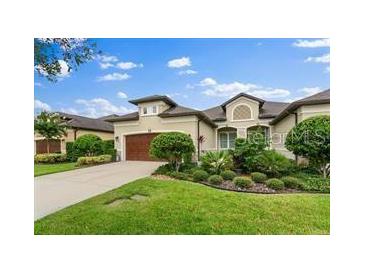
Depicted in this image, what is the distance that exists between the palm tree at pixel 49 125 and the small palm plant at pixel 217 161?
12.4 ft

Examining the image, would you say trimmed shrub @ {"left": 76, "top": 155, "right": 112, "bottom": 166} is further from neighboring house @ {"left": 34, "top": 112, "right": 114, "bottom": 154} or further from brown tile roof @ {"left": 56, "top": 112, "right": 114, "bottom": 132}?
brown tile roof @ {"left": 56, "top": 112, "right": 114, "bottom": 132}

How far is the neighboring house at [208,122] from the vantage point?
243 inches

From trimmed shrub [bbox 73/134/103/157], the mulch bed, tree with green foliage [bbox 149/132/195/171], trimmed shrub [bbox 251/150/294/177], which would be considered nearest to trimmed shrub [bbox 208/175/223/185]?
the mulch bed

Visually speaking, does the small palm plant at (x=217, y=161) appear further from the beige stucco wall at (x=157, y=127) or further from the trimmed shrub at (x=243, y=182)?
the trimmed shrub at (x=243, y=182)

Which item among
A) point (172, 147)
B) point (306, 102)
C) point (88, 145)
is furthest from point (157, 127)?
point (306, 102)

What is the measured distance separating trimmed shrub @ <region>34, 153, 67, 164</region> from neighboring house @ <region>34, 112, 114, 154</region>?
102 millimetres

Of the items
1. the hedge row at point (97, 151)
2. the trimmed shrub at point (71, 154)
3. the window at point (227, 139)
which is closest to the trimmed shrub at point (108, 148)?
the hedge row at point (97, 151)

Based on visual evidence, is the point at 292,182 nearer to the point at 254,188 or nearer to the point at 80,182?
the point at 254,188

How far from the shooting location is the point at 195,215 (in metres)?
3.66
